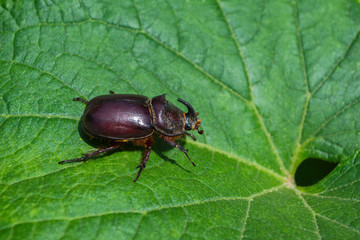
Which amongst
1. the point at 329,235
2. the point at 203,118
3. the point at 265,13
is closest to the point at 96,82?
the point at 203,118

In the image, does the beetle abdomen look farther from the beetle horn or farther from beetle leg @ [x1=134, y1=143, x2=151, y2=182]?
the beetle horn

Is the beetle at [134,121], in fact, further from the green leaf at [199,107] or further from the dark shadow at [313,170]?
the dark shadow at [313,170]

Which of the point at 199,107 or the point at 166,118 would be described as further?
the point at 199,107

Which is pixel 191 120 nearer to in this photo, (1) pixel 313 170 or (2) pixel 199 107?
(2) pixel 199 107

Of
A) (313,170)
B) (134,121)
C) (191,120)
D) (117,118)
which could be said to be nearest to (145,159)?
(134,121)

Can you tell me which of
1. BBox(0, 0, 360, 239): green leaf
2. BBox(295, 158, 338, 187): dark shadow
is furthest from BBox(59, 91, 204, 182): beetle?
BBox(295, 158, 338, 187): dark shadow

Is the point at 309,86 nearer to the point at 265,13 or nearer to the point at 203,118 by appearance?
the point at 265,13
